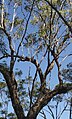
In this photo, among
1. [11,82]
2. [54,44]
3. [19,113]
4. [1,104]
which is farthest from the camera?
[1,104]

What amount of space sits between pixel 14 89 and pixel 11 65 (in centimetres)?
90

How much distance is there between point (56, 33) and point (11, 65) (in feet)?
7.57

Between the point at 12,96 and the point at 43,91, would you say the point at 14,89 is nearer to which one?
the point at 12,96

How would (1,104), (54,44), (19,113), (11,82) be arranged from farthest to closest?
(1,104), (54,44), (11,82), (19,113)

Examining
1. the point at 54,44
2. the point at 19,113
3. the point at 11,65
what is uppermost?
the point at 54,44

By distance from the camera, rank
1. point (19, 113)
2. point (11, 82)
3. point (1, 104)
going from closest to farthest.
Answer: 1. point (19, 113)
2. point (11, 82)
3. point (1, 104)

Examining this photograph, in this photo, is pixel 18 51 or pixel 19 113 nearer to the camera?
pixel 19 113

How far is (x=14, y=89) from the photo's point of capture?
9.57 metres

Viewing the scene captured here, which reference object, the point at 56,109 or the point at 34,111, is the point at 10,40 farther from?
the point at 56,109

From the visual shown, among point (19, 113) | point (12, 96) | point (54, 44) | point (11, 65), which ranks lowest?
point (19, 113)

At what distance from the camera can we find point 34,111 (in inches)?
360

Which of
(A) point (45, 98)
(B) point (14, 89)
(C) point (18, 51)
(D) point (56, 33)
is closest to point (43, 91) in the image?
(A) point (45, 98)

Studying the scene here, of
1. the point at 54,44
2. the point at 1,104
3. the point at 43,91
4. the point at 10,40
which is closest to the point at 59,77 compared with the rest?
the point at 43,91

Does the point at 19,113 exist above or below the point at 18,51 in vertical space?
below
